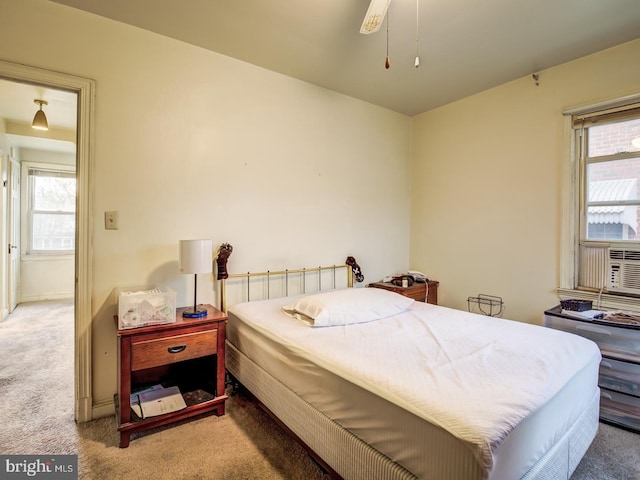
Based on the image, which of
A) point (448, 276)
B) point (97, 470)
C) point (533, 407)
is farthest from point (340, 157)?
point (97, 470)

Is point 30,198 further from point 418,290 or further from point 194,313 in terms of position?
point 418,290

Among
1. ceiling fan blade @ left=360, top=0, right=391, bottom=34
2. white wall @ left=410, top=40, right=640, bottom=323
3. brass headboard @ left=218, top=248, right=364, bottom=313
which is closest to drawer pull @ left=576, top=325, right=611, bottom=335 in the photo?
white wall @ left=410, top=40, right=640, bottom=323

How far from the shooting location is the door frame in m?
2.07

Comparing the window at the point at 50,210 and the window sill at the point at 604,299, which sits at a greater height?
the window at the point at 50,210

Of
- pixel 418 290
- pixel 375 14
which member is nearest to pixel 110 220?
pixel 375 14

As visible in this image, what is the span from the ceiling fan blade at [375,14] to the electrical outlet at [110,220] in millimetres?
1932

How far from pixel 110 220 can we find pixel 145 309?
0.70 m

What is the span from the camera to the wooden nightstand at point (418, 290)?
10.8 feet

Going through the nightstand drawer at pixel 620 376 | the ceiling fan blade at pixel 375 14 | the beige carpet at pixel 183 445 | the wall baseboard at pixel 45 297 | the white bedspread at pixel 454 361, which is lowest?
the beige carpet at pixel 183 445

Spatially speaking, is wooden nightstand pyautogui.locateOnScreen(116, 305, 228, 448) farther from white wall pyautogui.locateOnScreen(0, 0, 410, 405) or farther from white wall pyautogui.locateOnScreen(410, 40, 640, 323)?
white wall pyautogui.locateOnScreen(410, 40, 640, 323)

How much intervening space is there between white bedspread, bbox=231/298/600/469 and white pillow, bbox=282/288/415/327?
7 centimetres

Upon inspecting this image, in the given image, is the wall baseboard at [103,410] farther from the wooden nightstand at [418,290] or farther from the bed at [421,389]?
the wooden nightstand at [418,290]

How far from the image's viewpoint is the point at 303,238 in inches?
120

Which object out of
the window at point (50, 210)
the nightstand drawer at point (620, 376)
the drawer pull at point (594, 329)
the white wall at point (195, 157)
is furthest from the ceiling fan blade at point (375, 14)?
the window at point (50, 210)
